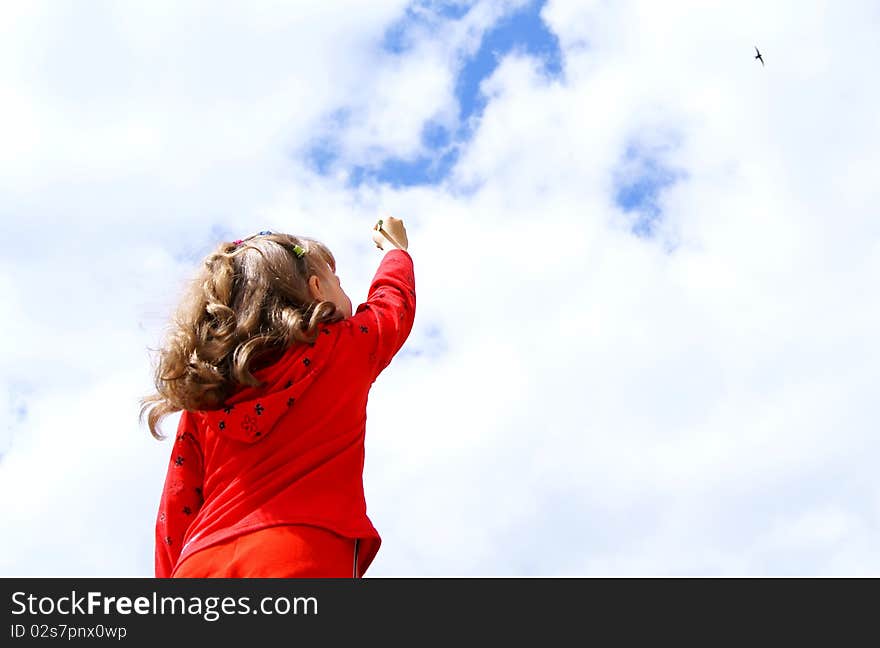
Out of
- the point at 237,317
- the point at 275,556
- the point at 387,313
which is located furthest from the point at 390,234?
the point at 275,556

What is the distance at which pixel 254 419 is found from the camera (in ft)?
15.9

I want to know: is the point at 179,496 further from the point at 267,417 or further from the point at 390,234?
the point at 390,234

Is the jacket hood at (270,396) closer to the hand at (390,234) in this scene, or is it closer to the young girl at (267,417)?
the young girl at (267,417)

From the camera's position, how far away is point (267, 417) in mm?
4840

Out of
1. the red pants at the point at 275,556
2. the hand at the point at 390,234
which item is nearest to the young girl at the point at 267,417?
the red pants at the point at 275,556

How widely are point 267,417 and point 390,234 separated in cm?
173

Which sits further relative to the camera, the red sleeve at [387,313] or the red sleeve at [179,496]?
the red sleeve at [387,313]

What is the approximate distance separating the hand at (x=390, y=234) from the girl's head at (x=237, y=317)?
76cm

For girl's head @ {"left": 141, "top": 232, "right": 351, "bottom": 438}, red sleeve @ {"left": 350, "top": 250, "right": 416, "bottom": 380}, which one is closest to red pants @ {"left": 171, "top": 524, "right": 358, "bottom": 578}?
girl's head @ {"left": 141, "top": 232, "right": 351, "bottom": 438}

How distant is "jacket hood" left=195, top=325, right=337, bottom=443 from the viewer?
4.84 m

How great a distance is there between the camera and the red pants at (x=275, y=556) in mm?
4578
